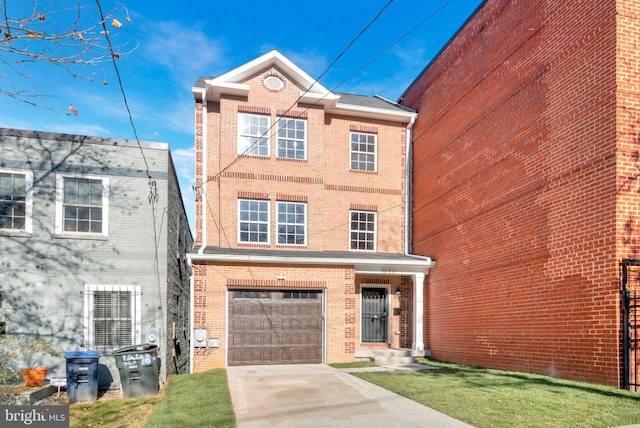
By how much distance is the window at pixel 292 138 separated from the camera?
48.9 feet

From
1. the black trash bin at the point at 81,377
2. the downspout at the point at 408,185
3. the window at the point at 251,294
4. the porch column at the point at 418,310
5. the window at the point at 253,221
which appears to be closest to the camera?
the black trash bin at the point at 81,377

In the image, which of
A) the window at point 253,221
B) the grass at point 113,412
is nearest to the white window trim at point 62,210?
the grass at point 113,412

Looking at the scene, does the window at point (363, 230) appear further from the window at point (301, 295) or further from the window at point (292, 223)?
the window at point (301, 295)

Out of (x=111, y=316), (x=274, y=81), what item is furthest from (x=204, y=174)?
(x=111, y=316)

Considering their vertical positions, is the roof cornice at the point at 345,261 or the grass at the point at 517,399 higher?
the roof cornice at the point at 345,261

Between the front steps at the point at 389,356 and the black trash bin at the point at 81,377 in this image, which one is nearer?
the black trash bin at the point at 81,377

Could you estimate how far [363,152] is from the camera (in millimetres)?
16109

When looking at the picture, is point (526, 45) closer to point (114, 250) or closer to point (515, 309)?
point (515, 309)

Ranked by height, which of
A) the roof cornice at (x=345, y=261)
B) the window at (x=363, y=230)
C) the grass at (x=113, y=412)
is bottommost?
the grass at (x=113, y=412)

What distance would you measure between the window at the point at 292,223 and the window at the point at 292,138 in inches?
70.7

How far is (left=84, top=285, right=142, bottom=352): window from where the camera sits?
9883mm

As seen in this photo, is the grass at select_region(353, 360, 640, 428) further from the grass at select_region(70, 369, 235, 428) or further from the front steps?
the grass at select_region(70, 369, 235, 428)

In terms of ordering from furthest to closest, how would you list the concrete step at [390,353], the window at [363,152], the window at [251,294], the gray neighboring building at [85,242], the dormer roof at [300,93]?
the window at [363,152] < the dormer roof at [300,93] < the concrete step at [390,353] < the window at [251,294] < the gray neighboring building at [85,242]

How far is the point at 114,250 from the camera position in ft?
33.6
